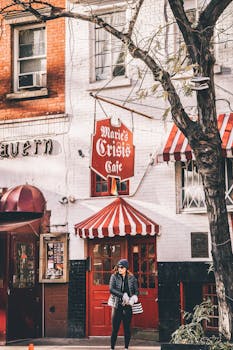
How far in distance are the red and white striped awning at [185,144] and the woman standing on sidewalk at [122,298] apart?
2.44 metres

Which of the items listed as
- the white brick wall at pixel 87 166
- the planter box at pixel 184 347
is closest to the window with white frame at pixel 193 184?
the white brick wall at pixel 87 166

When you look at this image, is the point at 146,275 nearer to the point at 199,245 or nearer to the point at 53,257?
the point at 199,245

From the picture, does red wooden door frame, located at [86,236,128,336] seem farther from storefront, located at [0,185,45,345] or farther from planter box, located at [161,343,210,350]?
planter box, located at [161,343,210,350]

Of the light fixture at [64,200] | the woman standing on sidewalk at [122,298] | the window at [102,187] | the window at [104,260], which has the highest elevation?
the window at [102,187]

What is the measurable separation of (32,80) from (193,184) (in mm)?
5067

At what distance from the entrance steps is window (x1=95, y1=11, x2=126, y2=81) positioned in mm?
5902

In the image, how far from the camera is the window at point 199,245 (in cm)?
1321

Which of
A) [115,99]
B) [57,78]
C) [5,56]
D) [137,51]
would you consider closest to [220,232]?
[137,51]

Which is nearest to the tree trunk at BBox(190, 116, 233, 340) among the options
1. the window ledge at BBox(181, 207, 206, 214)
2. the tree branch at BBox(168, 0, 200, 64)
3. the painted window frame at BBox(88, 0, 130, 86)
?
the tree branch at BBox(168, 0, 200, 64)

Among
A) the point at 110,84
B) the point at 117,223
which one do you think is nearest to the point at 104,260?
the point at 117,223

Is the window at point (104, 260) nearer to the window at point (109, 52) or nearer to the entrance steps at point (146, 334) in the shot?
the entrance steps at point (146, 334)

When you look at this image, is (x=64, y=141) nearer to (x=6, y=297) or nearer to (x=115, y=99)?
(x=115, y=99)

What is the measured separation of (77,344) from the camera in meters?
13.5

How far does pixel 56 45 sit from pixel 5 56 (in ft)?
4.86
